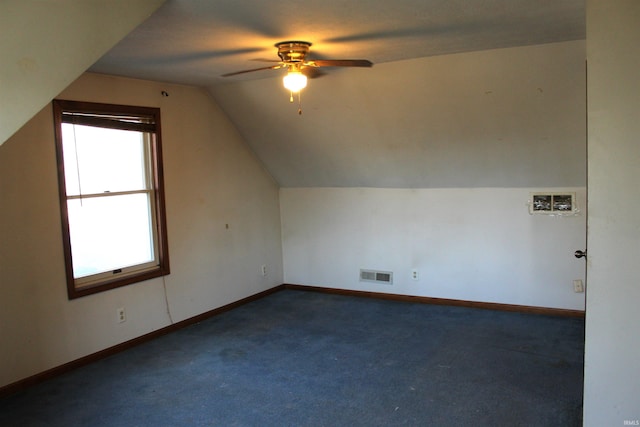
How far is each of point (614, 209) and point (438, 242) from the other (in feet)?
9.89

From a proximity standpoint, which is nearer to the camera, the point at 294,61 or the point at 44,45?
the point at 44,45

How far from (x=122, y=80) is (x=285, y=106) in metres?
1.43

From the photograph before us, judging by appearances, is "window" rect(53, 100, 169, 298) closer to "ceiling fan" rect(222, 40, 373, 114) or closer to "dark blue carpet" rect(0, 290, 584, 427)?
"dark blue carpet" rect(0, 290, 584, 427)

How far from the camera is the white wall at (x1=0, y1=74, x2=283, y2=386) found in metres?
3.32

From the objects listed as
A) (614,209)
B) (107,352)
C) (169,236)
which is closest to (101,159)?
(169,236)

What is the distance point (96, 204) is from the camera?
12.8ft

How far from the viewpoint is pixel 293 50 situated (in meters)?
3.10

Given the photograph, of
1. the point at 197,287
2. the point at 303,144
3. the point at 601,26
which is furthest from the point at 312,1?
the point at 197,287

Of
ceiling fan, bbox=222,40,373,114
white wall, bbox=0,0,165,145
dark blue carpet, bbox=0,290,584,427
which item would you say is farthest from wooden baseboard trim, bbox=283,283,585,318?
white wall, bbox=0,0,165,145

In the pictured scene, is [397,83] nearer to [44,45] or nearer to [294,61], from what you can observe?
[294,61]

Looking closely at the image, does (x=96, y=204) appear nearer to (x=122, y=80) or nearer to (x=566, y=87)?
(x=122, y=80)

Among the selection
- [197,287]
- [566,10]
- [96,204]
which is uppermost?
[566,10]

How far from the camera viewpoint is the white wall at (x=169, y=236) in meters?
3.32

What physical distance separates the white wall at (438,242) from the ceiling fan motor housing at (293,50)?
2.40 m
